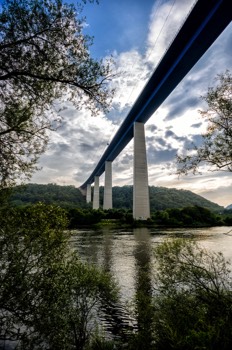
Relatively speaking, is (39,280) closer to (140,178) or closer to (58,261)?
(58,261)

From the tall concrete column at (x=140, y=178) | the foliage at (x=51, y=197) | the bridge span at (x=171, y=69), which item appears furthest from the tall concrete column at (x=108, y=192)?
the tall concrete column at (x=140, y=178)

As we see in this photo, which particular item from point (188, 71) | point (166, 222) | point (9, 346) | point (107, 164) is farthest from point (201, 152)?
point (107, 164)

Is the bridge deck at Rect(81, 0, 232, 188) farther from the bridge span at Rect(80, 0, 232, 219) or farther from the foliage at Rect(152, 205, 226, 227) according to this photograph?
the foliage at Rect(152, 205, 226, 227)

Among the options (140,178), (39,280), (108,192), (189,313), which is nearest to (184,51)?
(140,178)

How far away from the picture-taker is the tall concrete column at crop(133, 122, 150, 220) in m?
49.1

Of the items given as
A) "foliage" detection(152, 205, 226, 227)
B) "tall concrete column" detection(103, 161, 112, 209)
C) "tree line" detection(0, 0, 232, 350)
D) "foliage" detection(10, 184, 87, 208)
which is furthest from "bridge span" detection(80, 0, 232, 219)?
"foliage" detection(10, 184, 87, 208)

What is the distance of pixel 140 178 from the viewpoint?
50.5 meters

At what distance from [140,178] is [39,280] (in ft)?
149

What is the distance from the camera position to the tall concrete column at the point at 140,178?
4912 centimetres

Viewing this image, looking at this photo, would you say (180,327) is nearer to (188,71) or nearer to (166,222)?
(188,71)

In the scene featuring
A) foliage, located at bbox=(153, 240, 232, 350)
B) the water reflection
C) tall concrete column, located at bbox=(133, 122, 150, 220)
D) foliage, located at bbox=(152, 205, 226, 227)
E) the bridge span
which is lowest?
the water reflection

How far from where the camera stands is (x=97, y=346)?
598cm

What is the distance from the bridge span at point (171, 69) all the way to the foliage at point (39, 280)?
96.8ft

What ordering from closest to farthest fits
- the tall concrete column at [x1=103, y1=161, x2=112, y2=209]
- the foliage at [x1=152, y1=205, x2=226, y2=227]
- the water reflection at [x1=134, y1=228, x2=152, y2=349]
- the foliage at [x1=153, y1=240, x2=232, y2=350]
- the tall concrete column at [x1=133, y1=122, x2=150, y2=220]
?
the foliage at [x1=153, y1=240, x2=232, y2=350], the water reflection at [x1=134, y1=228, x2=152, y2=349], the tall concrete column at [x1=133, y1=122, x2=150, y2=220], the foliage at [x1=152, y1=205, x2=226, y2=227], the tall concrete column at [x1=103, y1=161, x2=112, y2=209]
